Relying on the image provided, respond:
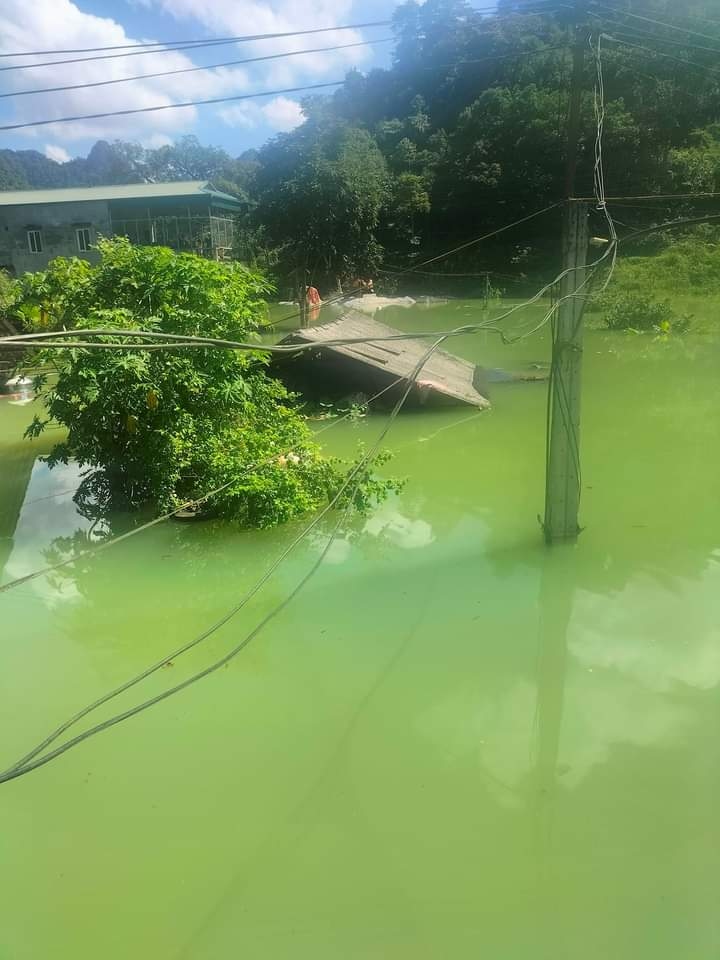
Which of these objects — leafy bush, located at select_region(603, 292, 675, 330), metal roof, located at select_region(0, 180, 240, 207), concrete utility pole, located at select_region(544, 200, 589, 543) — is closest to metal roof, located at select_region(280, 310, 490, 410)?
concrete utility pole, located at select_region(544, 200, 589, 543)

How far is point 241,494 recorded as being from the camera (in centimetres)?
538

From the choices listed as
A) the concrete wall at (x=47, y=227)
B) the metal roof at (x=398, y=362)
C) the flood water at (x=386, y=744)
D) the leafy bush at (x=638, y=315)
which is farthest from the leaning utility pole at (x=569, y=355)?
the concrete wall at (x=47, y=227)

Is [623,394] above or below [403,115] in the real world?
below

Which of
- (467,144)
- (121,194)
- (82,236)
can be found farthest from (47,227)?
(467,144)

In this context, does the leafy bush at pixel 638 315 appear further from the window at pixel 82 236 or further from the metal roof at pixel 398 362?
the window at pixel 82 236

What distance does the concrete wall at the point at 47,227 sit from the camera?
72.2 feet

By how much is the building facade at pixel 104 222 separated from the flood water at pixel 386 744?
58.3 ft

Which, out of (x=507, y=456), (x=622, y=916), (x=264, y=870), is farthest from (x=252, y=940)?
(x=507, y=456)

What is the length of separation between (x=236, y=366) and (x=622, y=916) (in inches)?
184

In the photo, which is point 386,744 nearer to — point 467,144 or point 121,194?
point 121,194

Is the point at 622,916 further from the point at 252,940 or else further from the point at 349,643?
the point at 349,643

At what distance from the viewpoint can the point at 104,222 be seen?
2217cm

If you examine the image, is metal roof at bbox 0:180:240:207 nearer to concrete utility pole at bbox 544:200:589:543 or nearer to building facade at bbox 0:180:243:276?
building facade at bbox 0:180:243:276

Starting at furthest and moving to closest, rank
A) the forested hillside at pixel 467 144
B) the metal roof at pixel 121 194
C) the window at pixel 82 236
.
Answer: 1. the window at pixel 82 236
2. the metal roof at pixel 121 194
3. the forested hillside at pixel 467 144
